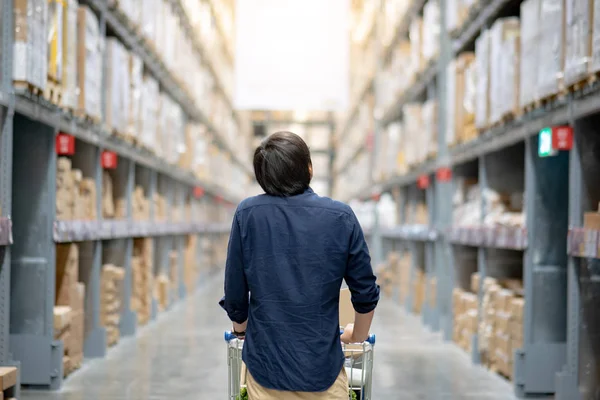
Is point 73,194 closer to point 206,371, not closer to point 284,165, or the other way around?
point 206,371

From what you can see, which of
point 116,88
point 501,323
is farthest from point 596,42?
point 116,88

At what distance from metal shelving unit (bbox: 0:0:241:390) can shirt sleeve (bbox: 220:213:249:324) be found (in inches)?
96.0

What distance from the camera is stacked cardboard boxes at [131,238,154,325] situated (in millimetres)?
9133

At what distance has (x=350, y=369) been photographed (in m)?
2.61

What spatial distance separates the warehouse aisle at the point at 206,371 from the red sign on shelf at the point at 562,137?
1844 millimetres

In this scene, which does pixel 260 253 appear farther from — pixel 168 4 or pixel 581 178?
pixel 168 4

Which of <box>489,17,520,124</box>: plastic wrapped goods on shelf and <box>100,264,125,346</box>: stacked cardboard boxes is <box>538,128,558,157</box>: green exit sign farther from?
<box>100,264,125,346</box>: stacked cardboard boxes

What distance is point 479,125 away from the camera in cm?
678

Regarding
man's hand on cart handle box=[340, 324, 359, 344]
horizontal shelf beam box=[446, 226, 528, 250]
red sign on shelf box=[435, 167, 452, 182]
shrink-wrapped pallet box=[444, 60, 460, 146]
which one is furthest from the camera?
red sign on shelf box=[435, 167, 452, 182]

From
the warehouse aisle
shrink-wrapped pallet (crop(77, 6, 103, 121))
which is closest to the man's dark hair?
the warehouse aisle

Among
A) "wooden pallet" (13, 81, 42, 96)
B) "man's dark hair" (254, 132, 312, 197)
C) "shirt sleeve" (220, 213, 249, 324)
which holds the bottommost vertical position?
"shirt sleeve" (220, 213, 249, 324)

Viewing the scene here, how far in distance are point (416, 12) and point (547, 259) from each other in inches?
222

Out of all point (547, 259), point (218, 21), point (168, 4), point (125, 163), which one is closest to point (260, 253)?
point (547, 259)

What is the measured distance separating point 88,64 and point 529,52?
3374mm
